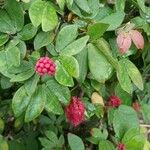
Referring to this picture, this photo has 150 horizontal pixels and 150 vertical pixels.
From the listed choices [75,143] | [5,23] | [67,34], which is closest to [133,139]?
[75,143]

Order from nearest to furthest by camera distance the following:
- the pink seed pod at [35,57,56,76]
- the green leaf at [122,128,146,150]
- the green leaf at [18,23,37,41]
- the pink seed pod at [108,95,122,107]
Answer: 1. the pink seed pod at [35,57,56,76]
2. the green leaf at [18,23,37,41]
3. the green leaf at [122,128,146,150]
4. the pink seed pod at [108,95,122,107]

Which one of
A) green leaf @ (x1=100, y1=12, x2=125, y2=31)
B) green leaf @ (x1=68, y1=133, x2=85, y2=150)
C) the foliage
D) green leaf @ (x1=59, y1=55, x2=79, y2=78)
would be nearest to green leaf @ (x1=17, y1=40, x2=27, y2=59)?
the foliage

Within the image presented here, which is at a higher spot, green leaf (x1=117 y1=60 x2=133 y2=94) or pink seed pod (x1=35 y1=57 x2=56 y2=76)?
pink seed pod (x1=35 y1=57 x2=56 y2=76)

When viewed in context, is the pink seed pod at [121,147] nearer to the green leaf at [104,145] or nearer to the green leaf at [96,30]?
the green leaf at [104,145]

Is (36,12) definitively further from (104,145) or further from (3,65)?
(104,145)

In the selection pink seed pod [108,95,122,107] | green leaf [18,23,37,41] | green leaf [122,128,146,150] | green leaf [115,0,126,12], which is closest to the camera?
green leaf [18,23,37,41]

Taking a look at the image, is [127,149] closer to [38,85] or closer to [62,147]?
[62,147]

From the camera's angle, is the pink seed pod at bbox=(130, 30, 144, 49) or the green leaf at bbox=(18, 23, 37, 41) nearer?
the green leaf at bbox=(18, 23, 37, 41)

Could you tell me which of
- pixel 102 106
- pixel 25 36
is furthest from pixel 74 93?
pixel 25 36

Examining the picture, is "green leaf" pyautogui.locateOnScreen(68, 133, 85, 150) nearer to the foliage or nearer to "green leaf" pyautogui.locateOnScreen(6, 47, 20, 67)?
the foliage
